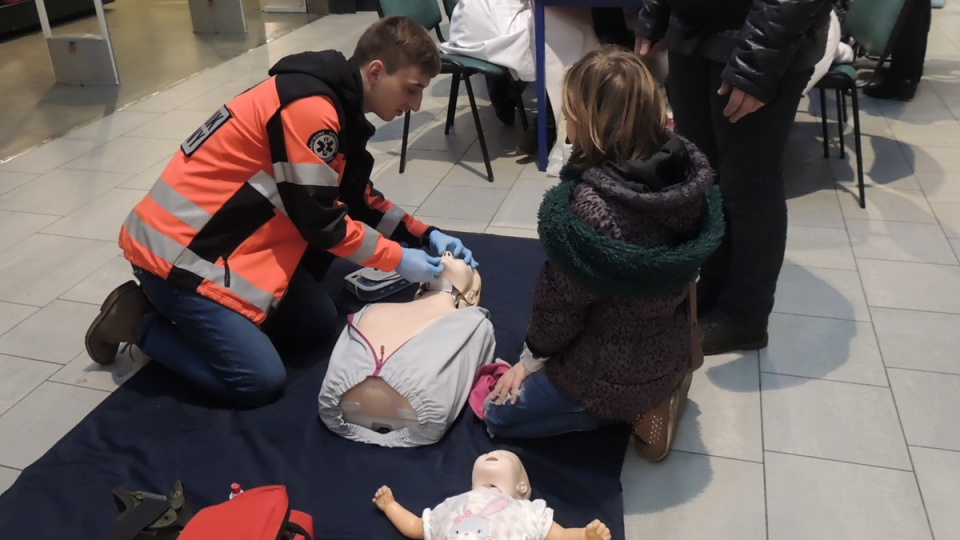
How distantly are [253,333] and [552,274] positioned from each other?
2.62ft

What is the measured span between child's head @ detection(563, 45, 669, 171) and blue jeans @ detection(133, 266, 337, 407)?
3.05 feet

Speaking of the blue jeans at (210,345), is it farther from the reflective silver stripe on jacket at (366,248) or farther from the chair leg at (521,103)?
the chair leg at (521,103)

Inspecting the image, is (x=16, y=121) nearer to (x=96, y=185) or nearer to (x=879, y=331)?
(x=96, y=185)

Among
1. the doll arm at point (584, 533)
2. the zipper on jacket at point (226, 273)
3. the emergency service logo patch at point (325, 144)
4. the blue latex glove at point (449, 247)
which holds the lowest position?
the doll arm at point (584, 533)

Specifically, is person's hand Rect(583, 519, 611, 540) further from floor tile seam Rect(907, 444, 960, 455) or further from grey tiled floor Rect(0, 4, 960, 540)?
floor tile seam Rect(907, 444, 960, 455)

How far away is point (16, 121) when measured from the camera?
164 inches

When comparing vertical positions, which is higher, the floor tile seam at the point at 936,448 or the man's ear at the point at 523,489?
the man's ear at the point at 523,489

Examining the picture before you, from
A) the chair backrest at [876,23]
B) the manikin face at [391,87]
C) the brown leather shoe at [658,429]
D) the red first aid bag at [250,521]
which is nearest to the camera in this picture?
the red first aid bag at [250,521]

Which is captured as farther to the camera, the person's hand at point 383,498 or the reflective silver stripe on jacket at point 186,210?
the reflective silver stripe on jacket at point 186,210

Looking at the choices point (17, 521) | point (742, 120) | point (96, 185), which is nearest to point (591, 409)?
point (742, 120)

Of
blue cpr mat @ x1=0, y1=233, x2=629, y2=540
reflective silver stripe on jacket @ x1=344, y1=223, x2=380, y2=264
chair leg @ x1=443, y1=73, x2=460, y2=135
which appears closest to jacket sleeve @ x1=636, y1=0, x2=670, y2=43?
reflective silver stripe on jacket @ x1=344, y1=223, x2=380, y2=264

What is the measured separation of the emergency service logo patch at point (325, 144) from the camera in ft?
5.75

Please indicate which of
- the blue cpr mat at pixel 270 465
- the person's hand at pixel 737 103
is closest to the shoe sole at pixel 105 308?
the blue cpr mat at pixel 270 465

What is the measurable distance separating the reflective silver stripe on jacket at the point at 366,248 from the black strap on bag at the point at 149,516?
678 mm
